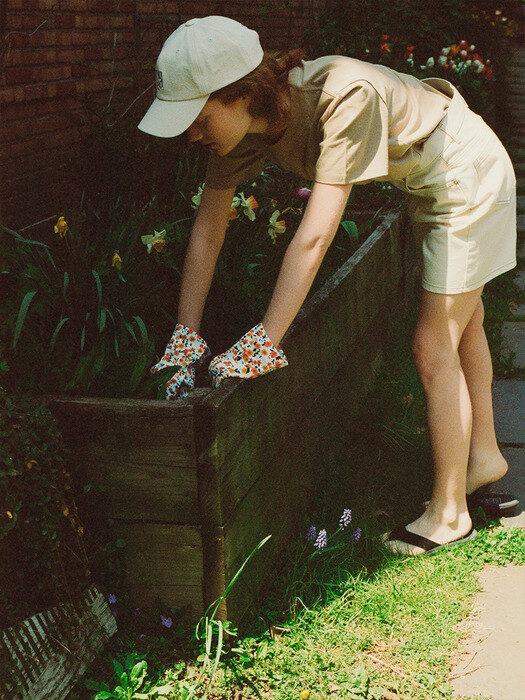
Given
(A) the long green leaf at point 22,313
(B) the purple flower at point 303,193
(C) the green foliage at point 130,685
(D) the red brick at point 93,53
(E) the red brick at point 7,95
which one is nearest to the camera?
(C) the green foliage at point 130,685

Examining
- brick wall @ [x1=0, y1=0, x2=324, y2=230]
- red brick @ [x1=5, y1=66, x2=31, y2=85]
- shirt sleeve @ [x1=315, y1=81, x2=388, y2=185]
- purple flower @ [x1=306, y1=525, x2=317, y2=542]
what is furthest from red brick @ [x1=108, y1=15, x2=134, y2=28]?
purple flower @ [x1=306, y1=525, x2=317, y2=542]

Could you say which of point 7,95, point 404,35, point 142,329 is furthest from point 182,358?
point 404,35

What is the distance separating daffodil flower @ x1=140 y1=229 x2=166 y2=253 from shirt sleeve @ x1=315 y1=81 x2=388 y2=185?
0.85 metres

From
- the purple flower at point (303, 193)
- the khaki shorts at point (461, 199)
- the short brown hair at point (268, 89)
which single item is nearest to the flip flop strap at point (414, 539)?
the khaki shorts at point (461, 199)

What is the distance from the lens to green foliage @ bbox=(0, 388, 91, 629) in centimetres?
175

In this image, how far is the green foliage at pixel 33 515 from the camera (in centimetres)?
175

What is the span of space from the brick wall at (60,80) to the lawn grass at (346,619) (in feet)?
5.33

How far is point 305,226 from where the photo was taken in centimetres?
209

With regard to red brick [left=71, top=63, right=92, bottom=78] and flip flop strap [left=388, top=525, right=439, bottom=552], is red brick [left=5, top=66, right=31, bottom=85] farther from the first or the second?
flip flop strap [left=388, top=525, right=439, bottom=552]

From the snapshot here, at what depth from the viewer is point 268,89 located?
209 cm

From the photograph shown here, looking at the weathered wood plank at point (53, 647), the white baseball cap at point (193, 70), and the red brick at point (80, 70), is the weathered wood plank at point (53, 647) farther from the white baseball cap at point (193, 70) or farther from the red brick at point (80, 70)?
the red brick at point (80, 70)

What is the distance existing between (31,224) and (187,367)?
4.18 feet

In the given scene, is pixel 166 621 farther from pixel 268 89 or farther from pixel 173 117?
pixel 268 89

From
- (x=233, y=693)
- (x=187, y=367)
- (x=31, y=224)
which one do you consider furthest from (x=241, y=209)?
(x=233, y=693)
